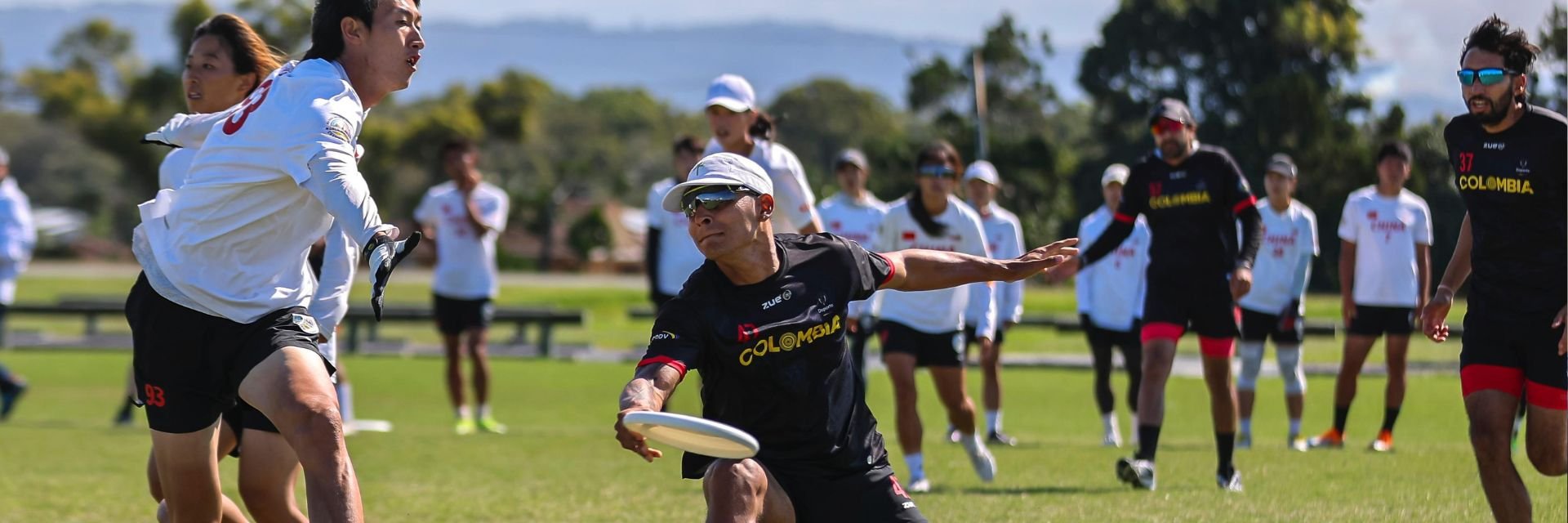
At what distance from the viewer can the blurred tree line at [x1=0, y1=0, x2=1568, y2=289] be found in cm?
3059

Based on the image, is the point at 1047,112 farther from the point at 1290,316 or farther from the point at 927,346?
the point at 927,346

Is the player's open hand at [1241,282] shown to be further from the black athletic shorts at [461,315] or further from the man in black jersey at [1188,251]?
the black athletic shorts at [461,315]

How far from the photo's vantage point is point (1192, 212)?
9.75 metres


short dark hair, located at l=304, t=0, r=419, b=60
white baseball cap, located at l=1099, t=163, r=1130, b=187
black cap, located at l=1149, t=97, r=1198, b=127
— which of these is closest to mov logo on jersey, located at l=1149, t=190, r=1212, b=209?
black cap, located at l=1149, t=97, r=1198, b=127

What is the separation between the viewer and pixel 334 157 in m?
4.89

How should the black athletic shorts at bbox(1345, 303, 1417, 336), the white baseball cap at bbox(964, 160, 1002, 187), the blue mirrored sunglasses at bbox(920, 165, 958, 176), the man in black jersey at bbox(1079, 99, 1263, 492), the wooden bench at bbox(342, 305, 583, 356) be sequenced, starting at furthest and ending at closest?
the wooden bench at bbox(342, 305, 583, 356)
the white baseball cap at bbox(964, 160, 1002, 187)
the black athletic shorts at bbox(1345, 303, 1417, 336)
the blue mirrored sunglasses at bbox(920, 165, 958, 176)
the man in black jersey at bbox(1079, 99, 1263, 492)

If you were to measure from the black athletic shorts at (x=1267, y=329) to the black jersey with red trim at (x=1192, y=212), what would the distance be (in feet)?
13.2

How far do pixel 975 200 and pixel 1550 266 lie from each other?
26.6ft

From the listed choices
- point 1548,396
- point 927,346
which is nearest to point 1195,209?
point 927,346

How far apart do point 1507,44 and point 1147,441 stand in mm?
3722

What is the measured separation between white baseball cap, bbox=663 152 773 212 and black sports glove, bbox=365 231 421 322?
33.6 inches

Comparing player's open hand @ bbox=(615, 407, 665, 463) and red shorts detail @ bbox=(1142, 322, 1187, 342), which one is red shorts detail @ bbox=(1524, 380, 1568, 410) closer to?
red shorts detail @ bbox=(1142, 322, 1187, 342)

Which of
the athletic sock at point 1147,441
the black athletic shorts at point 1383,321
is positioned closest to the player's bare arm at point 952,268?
the athletic sock at point 1147,441

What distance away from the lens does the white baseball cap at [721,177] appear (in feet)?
16.7
